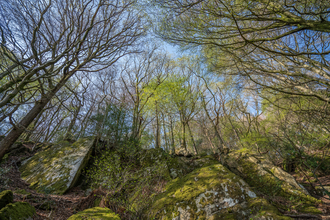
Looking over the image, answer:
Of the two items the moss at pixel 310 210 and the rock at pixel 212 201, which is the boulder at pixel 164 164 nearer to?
the rock at pixel 212 201

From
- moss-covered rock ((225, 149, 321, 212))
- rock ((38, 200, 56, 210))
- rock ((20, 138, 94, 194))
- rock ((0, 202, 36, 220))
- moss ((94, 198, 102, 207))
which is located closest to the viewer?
rock ((0, 202, 36, 220))

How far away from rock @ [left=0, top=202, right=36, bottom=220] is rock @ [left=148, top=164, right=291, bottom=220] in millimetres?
2062

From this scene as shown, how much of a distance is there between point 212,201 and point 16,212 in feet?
10.5

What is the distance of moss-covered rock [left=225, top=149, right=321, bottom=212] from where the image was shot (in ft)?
9.94

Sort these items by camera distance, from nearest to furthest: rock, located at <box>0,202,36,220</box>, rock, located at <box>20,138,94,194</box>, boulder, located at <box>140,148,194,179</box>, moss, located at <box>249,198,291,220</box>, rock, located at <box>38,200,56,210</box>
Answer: rock, located at <box>0,202,36,220</box> < moss, located at <box>249,198,291,220</box> < rock, located at <box>38,200,56,210</box> < rock, located at <box>20,138,94,194</box> < boulder, located at <box>140,148,194,179</box>

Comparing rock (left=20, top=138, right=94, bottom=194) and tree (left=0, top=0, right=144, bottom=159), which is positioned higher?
tree (left=0, top=0, right=144, bottom=159)

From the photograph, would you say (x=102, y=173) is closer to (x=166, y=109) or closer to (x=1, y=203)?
(x=1, y=203)

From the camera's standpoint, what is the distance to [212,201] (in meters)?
2.56

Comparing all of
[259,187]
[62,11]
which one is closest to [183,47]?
[62,11]

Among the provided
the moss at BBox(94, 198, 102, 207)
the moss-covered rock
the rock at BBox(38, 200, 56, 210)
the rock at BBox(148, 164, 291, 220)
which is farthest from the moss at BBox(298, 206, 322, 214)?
the rock at BBox(38, 200, 56, 210)

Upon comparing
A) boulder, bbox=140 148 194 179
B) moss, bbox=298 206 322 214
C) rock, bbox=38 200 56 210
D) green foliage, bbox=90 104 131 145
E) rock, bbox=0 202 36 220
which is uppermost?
green foliage, bbox=90 104 131 145

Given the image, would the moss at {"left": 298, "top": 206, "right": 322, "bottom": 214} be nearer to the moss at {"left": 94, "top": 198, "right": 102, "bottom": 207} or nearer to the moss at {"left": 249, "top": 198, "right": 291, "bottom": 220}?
the moss at {"left": 249, "top": 198, "right": 291, "bottom": 220}

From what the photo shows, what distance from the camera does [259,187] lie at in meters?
3.71

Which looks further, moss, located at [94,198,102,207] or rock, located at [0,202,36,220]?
moss, located at [94,198,102,207]
